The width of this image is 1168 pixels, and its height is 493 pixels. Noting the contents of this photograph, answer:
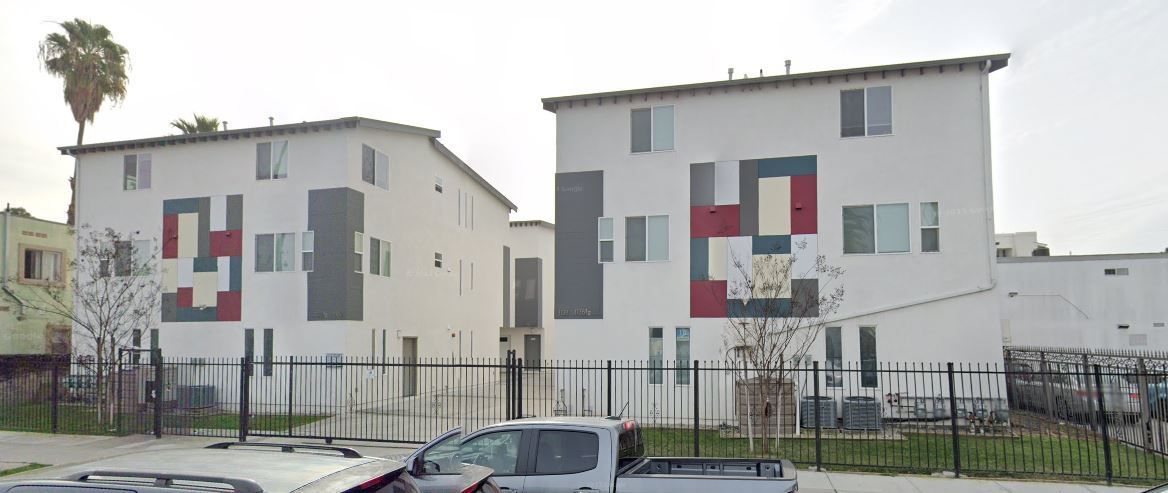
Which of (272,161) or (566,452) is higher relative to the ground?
(272,161)

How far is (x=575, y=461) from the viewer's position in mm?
8094

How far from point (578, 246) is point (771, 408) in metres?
6.96

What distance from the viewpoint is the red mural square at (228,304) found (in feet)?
82.9

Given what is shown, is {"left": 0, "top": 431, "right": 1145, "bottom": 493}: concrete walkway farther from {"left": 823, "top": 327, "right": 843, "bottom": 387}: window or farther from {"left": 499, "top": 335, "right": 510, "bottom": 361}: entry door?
{"left": 499, "top": 335, "right": 510, "bottom": 361}: entry door

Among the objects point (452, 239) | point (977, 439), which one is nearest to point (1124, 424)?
point (977, 439)

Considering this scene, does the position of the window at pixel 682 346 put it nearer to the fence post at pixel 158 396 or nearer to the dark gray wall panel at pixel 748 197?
the dark gray wall panel at pixel 748 197

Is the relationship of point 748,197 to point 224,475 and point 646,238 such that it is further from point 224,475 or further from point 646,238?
point 224,475

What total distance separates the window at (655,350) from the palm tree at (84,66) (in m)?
29.9

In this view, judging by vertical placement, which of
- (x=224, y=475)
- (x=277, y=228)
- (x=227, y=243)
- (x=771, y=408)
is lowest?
(x=771, y=408)

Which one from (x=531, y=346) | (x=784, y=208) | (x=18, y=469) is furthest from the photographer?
(x=531, y=346)

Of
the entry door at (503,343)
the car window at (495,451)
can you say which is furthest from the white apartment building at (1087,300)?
the car window at (495,451)

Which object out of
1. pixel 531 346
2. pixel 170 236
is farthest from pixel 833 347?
pixel 531 346

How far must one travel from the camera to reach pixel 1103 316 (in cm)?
3306

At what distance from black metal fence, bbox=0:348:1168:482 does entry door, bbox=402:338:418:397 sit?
728mm
